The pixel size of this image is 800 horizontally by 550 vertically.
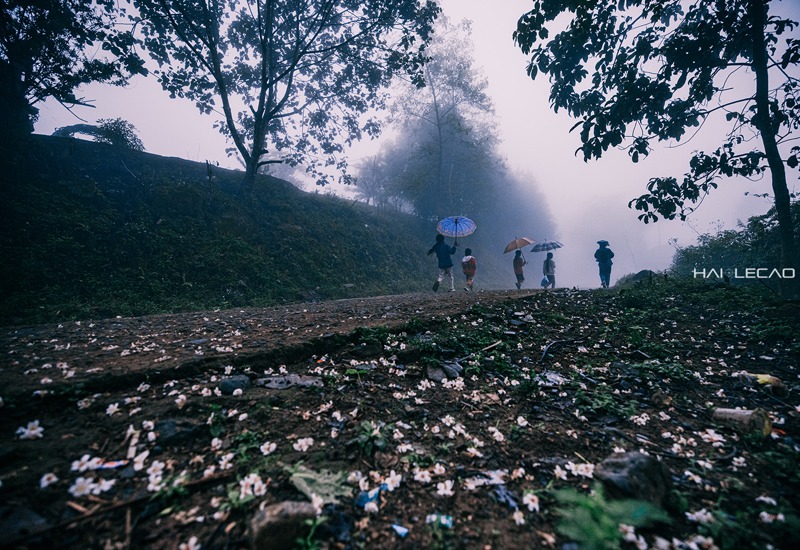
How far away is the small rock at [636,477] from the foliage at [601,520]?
0.16 metres

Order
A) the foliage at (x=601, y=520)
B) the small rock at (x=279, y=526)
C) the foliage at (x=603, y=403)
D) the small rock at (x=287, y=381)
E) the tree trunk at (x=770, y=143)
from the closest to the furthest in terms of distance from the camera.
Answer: the foliage at (x=601, y=520), the small rock at (x=279, y=526), the foliage at (x=603, y=403), the small rock at (x=287, y=381), the tree trunk at (x=770, y=143)

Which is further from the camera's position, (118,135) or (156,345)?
(118,135)

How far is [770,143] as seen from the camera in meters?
7.80

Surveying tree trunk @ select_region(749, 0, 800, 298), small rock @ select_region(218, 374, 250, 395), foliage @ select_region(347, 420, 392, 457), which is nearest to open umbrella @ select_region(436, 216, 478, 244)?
tree trunk @ select_region(749, 0, 800, 298)

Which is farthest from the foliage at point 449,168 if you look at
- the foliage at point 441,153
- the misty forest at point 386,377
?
the misty forest at point 386,377

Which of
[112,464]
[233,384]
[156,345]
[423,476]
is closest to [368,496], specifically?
[423,476]

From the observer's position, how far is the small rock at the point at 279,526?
1.73m

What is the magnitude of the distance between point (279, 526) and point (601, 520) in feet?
5.93

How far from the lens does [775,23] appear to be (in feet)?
24.1

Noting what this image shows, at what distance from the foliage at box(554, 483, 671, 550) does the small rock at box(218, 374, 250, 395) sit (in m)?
3.07

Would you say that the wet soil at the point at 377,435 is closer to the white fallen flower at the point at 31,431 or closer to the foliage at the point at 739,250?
the white fallen flower at the point at 31,431

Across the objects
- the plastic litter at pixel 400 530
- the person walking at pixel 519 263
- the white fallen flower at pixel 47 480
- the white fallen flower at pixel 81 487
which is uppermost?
the person walking at pixel 519 263

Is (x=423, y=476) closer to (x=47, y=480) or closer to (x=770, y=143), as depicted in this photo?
(x=47, y=480)

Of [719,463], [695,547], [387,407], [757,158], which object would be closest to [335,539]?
[387,407]
